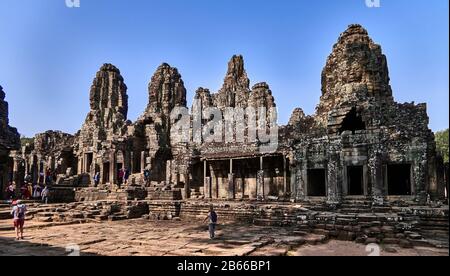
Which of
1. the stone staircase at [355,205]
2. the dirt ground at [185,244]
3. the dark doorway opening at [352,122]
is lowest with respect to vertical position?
the dirt ground at [185,244]

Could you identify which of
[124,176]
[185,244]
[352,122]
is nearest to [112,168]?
[124,176]

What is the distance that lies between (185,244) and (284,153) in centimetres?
1074

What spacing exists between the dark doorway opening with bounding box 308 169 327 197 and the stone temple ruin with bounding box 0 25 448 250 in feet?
0.31

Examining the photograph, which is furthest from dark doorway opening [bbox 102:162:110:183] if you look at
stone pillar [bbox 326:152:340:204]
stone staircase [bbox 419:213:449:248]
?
stone staircase [bbox 419:213:449:248]

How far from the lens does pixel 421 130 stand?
1513 centimetres

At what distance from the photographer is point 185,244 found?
32.6 ft

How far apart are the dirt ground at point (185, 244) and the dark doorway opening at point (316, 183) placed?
586 centimetres

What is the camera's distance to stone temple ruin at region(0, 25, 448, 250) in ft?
50.7

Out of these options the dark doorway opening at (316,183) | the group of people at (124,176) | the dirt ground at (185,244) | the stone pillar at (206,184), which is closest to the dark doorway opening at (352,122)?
the dark doorway opening at (316,183)

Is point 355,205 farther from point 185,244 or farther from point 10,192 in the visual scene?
point 10,192

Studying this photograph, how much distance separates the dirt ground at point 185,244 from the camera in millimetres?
8656

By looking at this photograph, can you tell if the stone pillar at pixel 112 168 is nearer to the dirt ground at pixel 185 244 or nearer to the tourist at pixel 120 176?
the tourist at pixel 120 176
